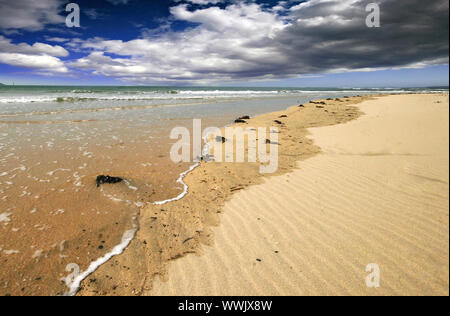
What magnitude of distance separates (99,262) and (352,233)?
12.2 feet

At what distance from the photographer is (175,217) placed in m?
4.30

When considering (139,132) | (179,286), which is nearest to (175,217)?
(179,286)

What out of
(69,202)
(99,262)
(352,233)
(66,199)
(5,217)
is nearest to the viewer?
(99,262)

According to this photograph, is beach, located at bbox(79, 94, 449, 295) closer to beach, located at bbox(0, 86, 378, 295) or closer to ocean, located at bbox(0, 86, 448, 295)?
beach, located at bbox(0, 86, 378, 295)

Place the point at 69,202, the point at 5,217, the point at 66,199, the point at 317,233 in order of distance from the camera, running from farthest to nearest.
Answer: the point at 66,199, the point at 69,202, the point at 5,217, the point at 317,233

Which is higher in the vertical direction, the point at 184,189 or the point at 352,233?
the point at 184,189

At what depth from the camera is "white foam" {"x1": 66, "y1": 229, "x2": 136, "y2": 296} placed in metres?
2.81

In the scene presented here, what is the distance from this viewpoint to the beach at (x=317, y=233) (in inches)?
82.5

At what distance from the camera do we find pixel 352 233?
342 centimetres

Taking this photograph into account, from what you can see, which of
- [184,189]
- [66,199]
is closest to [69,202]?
[66,199]

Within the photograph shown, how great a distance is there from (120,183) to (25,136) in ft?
27.7

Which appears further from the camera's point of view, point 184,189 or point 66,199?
point 184,189

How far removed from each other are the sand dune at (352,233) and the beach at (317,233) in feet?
0.04

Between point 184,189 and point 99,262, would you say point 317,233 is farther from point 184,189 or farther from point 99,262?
point 99,262
